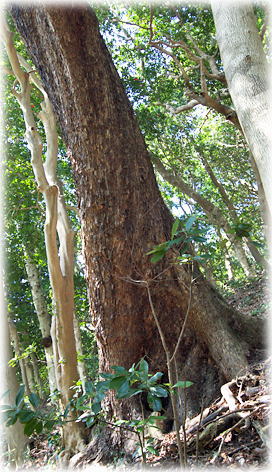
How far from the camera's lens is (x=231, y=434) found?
225cm

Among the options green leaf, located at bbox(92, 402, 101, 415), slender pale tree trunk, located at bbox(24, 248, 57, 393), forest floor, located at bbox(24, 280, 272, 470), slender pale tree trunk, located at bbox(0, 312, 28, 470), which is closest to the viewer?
green leaf, located at bbox(92, 402, 101, 415)

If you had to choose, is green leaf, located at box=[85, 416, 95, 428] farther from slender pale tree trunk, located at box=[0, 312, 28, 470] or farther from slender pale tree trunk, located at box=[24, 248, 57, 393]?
slender pale tree trunk, located at box=[24, 248, 57, 393]

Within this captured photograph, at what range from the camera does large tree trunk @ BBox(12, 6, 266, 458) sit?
3217mm

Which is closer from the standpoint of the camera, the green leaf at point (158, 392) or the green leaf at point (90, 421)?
the green leaf at point (158, 392)

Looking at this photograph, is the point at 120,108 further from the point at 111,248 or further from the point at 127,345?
the point at 127,345

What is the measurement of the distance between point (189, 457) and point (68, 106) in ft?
10.0

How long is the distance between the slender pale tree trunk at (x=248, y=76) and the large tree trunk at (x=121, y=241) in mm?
1022

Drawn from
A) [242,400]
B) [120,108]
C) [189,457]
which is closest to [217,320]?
[242,400]

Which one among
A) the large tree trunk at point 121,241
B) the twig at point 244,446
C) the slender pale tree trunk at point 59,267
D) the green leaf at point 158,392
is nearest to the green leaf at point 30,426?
the green leaf at point 158,392

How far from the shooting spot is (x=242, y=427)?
7.36 feet

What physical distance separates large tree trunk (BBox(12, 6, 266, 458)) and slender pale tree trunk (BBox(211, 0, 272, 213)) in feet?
3.35

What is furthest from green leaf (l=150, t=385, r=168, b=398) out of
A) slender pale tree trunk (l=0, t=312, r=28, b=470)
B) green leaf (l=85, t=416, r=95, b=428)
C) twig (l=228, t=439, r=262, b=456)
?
slender pale tree trunk (l=0, t=312, r=28, b=470)

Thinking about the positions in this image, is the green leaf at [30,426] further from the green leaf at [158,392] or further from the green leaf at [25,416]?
the green leaf at [158,392]

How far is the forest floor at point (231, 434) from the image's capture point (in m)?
1.98
